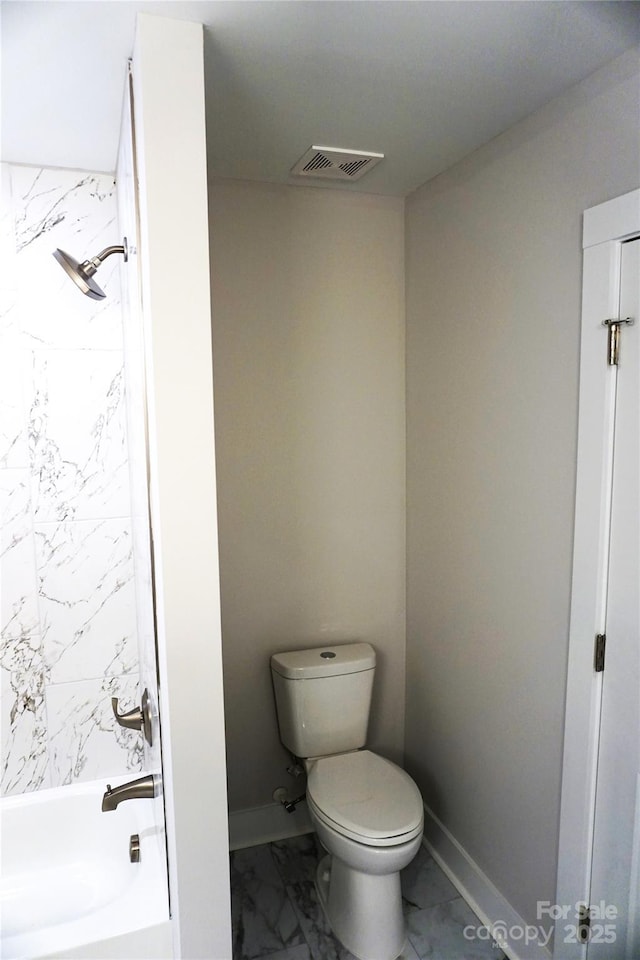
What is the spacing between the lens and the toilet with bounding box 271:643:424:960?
1936 mm

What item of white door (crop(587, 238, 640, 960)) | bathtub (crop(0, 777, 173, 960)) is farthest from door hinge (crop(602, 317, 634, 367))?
bathtub (crop(0, 777, 173, 960))

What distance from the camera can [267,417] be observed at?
2346 millimetres

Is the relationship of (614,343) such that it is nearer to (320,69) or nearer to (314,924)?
(320,69)

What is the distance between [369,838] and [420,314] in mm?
1740

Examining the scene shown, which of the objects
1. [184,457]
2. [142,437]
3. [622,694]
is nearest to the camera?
[184,457]

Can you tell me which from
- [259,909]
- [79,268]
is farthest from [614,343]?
[259,909]

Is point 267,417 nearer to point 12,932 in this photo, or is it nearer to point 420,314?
point 420,314

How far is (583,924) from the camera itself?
1673mm

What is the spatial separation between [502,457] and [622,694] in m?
0.72

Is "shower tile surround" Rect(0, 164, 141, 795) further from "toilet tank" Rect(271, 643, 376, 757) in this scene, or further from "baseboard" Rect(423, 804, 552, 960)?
"baseboard" Rect(423, 804, 552, 960)

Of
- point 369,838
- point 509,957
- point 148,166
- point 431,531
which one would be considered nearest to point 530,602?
point 431,531

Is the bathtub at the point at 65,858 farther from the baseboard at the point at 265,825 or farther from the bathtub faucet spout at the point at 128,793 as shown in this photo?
the baseboard at the point at 265,825

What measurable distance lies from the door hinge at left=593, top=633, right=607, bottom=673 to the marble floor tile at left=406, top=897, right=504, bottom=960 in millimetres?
1014

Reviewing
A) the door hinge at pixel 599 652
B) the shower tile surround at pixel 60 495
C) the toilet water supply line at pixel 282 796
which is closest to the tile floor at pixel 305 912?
the toilet water supply line at pixel 282 796
